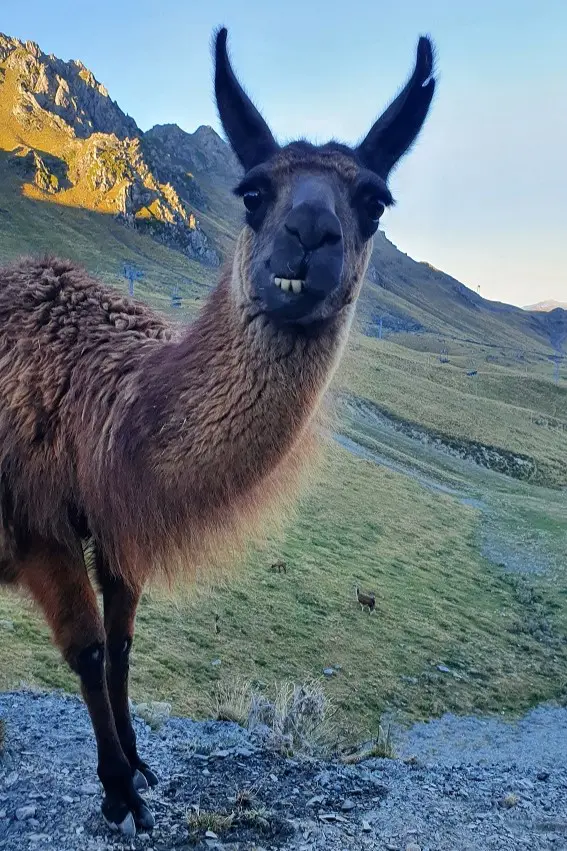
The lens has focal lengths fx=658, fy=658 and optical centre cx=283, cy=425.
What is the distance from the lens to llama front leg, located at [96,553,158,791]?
16.3ft

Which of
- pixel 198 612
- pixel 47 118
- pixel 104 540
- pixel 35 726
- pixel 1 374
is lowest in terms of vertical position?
pixel 198 612

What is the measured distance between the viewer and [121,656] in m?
5.11

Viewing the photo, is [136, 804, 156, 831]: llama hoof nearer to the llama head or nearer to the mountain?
the llama head

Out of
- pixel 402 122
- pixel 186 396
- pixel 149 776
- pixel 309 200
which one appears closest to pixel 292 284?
pixel 309 200

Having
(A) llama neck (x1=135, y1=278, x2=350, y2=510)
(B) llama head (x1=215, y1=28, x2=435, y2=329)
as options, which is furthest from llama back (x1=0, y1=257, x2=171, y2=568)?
(B) llama head (x1=215, y1=28, x2=435, y2=329)

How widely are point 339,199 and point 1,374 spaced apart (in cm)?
255

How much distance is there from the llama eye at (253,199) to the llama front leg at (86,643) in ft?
8.06

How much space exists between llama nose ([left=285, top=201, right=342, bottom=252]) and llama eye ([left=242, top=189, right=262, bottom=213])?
47cm

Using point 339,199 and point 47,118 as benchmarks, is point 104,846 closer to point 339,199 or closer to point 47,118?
point 339,199

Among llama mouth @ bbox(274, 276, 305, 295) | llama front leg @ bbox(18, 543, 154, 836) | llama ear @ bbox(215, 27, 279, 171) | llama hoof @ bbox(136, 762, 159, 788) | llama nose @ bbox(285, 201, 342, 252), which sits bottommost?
llama hoof @ bbox(136, 762, 159, 788)

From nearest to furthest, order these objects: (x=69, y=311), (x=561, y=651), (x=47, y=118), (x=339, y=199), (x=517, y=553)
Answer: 1. (x=339, y=199)
2. (x=69, y=311)
3. (x=561, y=651)
4. (x=517, y=553)
5. (x=47, y=118)

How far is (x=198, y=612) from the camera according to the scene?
11.9m

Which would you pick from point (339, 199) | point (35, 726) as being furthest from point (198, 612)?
point (339, 199)

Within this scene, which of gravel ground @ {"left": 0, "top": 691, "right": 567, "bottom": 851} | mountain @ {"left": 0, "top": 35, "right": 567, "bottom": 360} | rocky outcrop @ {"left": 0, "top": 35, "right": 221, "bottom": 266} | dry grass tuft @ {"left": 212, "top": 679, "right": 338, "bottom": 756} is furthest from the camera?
rocky outcrop @ {"left": 0, "top": 35, "right": 221, "bottom": 266}
